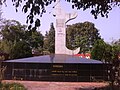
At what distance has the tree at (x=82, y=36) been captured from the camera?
6988cm

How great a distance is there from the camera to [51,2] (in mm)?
9250

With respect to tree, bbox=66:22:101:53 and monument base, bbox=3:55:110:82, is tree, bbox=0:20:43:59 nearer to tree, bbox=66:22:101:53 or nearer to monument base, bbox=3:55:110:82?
tree, bbox=66:22:101:53

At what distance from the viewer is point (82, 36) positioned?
7112 centimetres

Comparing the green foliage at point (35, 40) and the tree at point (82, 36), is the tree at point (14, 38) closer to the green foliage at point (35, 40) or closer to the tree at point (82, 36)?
the green foliage at point (35, 40)

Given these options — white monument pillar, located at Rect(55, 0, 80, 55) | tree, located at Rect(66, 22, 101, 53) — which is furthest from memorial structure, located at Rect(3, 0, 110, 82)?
tree, located at Rect(66, 22, 101, 53)

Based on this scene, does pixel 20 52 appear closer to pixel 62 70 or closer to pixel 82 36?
pixel 62 70

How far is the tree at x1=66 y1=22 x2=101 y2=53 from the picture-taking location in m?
69.9

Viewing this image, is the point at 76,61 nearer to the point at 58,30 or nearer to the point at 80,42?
the point at 58,30

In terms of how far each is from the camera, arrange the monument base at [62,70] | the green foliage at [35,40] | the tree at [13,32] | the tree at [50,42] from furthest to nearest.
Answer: the tree at [50,42] < the green foliage at [35,40] < the tree at [13,32] < the monument base at [62,70]

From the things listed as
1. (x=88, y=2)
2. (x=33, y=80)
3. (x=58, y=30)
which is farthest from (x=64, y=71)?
(x=88, y=2)

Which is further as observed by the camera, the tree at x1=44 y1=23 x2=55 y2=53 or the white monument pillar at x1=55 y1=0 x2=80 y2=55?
the tree at x1=44 y1=23 x2=55 y2=53

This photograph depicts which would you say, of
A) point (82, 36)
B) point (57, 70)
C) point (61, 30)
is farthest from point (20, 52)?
point (82, 36)

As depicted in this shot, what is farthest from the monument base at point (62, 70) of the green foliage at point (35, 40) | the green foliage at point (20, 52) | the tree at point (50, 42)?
the tree at point (50, 42)

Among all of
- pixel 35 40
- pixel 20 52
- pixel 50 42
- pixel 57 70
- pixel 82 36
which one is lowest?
pixel 57 70
